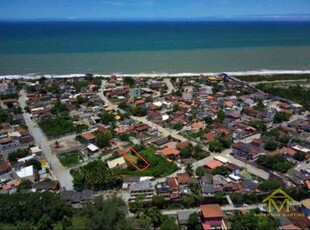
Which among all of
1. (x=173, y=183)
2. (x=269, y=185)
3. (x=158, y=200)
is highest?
(x=269, y=185)

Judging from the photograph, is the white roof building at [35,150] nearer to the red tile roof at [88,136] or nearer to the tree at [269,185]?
the red tile roof at [88,136]

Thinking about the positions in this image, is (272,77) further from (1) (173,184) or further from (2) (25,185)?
(2) (25,185)

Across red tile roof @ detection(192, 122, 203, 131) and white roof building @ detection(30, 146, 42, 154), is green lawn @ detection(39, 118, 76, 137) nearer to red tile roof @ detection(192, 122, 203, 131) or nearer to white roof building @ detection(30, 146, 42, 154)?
white roof building @ detection(30, 146, 42, 154)

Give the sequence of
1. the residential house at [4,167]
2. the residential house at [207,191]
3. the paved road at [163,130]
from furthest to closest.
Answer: the paved road at [163,130] < the residential house at [4,167] < the residential house at [207,191]

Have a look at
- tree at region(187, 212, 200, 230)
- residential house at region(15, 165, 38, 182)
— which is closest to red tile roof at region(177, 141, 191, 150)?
tree at region(187, 212, 200, 230)

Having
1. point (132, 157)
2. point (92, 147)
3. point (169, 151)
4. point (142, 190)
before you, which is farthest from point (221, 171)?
point (92, 147)

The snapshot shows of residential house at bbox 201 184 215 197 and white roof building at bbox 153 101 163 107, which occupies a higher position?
residential house at bbox 201 184 215 197

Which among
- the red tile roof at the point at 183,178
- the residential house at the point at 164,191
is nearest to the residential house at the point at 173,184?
the residential house at the point at 164,191
